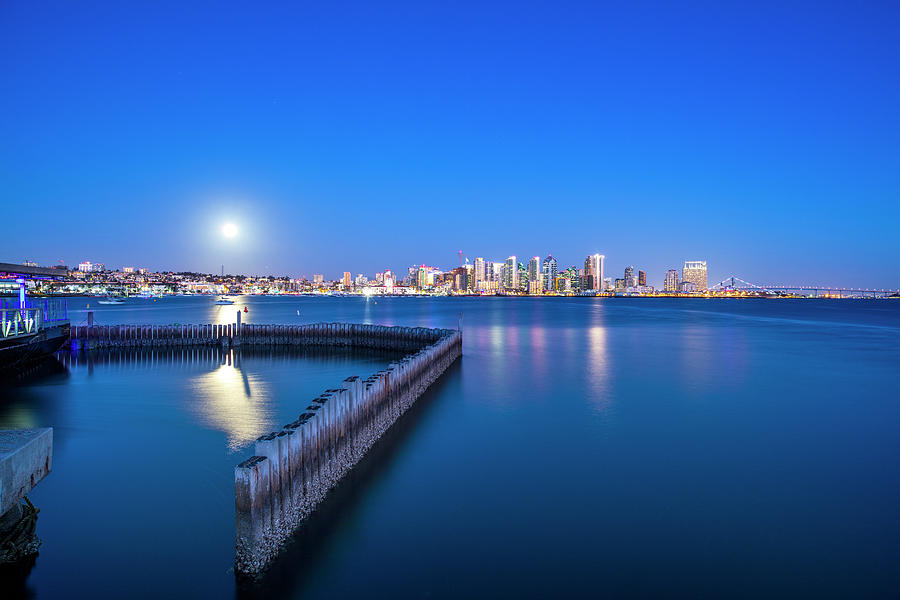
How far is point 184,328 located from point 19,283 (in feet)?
27.9

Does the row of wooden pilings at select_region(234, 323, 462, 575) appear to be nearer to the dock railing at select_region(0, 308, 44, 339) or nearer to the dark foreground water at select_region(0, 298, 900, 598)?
the dark foreground water at select_region(0, 298, 900, 598)

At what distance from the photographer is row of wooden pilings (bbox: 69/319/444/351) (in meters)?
30.1

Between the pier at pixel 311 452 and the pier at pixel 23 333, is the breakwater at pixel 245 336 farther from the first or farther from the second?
the pier at pixel 311 452

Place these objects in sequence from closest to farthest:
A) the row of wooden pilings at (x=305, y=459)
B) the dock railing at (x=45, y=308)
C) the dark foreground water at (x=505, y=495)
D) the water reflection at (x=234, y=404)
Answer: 1. the row of wooden pilings at (x=305, y=459)
2. the dark foreground water at (x=505, y=495)
3. the water reflection at (x=234, y=404)
4. the dock railing at (x=45, y=308)

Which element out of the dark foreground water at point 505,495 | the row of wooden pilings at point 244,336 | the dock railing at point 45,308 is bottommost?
the dark foreground water at point 505,495

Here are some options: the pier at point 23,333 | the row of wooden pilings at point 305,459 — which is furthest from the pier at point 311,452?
the pier at point 23,333

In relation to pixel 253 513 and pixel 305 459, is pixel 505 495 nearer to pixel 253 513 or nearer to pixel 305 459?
pixel 305 459

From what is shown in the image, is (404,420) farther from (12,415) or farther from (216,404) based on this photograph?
(12,415)

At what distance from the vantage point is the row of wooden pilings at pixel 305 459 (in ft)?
21.2

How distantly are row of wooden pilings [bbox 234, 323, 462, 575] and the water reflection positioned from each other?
324 centimetres

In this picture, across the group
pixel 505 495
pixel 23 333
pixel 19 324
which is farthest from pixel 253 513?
pixel 19 324

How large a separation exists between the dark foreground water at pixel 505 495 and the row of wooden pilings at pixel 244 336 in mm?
10504

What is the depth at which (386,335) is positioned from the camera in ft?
104

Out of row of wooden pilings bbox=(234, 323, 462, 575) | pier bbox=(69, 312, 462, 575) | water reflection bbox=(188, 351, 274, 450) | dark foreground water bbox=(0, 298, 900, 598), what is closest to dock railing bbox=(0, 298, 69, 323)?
water reflection bbox=(188, 351, 274, 450)
